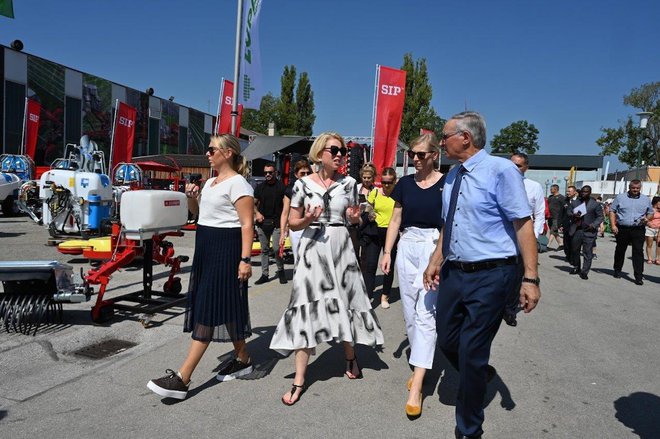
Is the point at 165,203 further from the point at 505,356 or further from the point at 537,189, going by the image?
the point at 537,189

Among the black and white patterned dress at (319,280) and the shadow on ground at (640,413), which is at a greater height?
the black and white patterned dress at (319,280)

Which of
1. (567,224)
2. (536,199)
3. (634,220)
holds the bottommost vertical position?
(567,224)

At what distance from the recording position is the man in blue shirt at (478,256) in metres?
2.81

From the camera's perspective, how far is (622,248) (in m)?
10.3

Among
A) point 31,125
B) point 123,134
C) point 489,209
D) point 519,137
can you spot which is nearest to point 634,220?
point 489,209

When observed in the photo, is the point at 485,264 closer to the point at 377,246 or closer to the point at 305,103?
the point at 377,246

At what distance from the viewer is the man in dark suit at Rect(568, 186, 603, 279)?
10297 mm

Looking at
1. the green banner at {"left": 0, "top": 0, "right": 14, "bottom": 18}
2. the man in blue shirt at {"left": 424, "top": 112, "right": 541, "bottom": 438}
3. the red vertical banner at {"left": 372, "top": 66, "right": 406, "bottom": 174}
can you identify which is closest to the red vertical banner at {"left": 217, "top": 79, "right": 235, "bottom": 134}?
the red vertical banner at {"left": 372, "top": 66, "right": 406, "bottom": 174}

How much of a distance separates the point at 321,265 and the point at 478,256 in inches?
51.5

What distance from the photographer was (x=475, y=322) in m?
2.84

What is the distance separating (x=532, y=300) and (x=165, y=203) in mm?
3980

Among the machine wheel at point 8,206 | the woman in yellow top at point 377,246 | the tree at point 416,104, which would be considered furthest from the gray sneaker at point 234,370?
the tree at point 416,104

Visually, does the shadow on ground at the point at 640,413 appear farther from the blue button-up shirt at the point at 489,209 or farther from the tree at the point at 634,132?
the tree at the point at 634,132

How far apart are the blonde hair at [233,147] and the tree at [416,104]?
3858 cm
